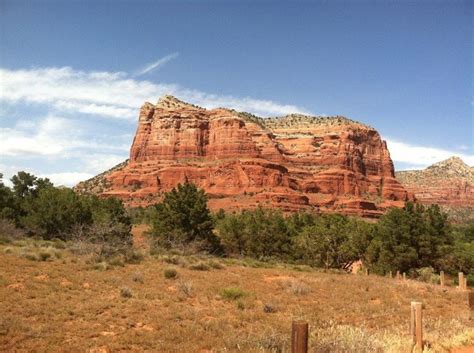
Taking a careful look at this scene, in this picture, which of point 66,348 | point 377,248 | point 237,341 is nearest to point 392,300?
point 237,341

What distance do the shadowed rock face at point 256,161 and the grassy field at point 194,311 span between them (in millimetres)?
89562

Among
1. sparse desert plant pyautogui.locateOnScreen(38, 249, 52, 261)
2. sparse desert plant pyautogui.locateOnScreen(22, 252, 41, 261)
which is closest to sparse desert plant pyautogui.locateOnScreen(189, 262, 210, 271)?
sparse desert plant pyautogui.locateOnScreen(38, 249, 52, 261)

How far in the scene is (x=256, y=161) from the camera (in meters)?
129

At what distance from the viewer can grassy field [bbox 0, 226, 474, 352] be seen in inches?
411

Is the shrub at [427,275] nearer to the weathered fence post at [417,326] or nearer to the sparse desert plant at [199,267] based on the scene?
the sparse desert plant at [199,267]

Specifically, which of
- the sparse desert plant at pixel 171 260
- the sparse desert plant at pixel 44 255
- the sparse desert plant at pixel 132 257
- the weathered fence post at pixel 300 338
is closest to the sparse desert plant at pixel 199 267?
the sparse desert plant at pixel 171 260

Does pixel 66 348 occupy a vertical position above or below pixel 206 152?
below

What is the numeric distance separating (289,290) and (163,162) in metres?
128

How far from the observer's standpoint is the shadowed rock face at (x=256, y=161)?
407 ft

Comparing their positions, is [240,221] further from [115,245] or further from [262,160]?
[262,160]

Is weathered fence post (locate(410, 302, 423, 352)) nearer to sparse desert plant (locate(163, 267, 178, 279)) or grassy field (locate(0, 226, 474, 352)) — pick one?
grassy field (locate(0, 226, 474, 352))

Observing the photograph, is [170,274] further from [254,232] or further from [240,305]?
[254,232]

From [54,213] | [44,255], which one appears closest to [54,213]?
[54,213]

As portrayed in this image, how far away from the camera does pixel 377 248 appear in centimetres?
4028
